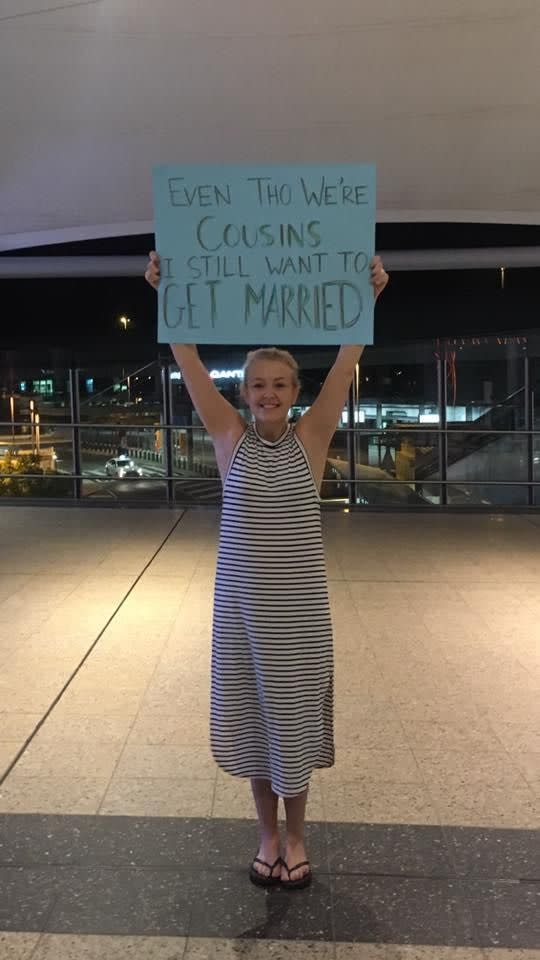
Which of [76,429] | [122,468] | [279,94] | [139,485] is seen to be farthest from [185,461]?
[279,94]

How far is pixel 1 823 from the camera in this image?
10.1ft

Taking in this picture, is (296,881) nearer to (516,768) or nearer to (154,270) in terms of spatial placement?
(516,768)

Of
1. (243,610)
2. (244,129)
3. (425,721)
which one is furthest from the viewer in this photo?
(244,129)

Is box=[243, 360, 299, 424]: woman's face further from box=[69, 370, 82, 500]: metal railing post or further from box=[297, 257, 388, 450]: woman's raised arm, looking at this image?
box=[69, 370, 82, 500]: metal railing post

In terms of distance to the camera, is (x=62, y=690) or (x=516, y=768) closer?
(x=516, y=768)

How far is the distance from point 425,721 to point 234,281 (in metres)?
2.47

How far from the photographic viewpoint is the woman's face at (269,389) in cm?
253

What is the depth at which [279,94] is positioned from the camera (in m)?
6.80

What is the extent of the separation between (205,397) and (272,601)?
0.72 metres

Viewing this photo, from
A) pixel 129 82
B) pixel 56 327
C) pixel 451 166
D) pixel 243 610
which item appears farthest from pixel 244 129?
pixel 56 327

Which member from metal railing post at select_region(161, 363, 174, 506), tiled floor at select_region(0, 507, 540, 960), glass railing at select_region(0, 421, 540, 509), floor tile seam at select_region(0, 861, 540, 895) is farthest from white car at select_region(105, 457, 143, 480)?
floor tile seam at select_region(0, 861, 540, 895)

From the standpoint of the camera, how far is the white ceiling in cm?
600

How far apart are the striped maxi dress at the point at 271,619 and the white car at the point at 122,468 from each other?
40.3ft

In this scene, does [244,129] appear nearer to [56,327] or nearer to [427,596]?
[427,596]
